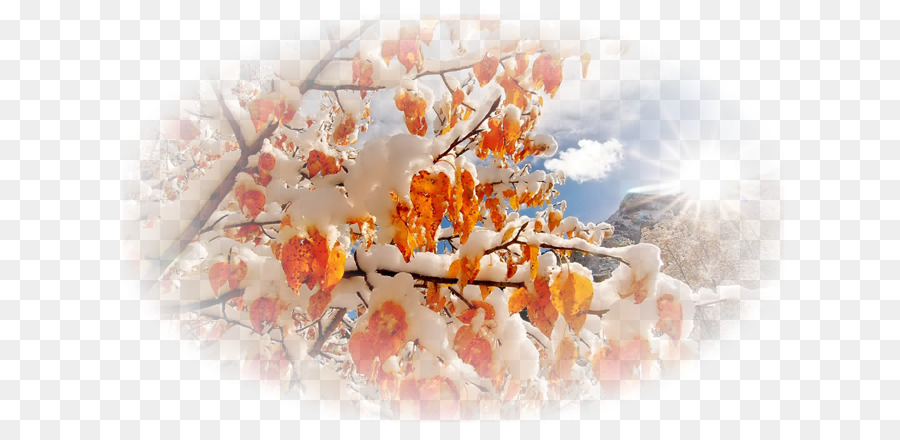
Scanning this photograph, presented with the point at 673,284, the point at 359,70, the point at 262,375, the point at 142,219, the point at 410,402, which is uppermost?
the point at 359,70

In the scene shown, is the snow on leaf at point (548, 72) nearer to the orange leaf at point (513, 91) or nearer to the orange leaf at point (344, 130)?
the orange leaf at point (513, 91)

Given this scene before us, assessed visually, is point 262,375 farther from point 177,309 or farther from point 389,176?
point 389,176

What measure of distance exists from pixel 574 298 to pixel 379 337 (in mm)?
720

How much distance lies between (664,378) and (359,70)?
7.24 feet

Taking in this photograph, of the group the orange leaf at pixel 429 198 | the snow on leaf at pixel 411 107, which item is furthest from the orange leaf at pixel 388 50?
the orange leaf at pixel 429 198

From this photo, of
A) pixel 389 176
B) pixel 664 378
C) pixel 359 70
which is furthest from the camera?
pixel 359 70

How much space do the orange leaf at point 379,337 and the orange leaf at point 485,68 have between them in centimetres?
137

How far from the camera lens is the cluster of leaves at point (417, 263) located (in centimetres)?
126

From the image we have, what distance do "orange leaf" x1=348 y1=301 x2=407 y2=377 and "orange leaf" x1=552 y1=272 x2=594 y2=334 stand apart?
0.59 meters

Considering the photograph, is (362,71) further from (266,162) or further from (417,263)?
(417,263)

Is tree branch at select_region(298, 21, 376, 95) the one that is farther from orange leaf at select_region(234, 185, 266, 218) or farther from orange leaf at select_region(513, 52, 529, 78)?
orange leaf at select_region(513, 52, 529, 78)

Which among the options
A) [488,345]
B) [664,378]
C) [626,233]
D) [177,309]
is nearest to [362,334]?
[488,345]

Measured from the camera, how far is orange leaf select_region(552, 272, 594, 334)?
1239 millimetres
